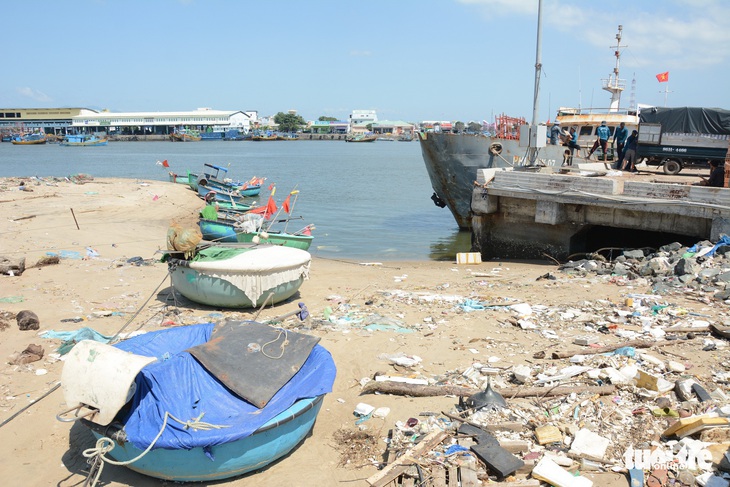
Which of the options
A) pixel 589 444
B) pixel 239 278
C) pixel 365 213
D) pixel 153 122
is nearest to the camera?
pixel 589 444

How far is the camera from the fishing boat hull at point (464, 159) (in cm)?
1827

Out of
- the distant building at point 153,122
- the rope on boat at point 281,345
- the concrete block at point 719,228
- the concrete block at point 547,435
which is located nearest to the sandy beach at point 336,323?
the concrete block at point 547,435

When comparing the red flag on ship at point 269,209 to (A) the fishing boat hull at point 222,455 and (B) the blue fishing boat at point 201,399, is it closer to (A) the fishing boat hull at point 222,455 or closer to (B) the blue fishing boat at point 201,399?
(B) the blue fishing boat at point 201,399

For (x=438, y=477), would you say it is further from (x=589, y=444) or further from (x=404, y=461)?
(x=589, y=444)

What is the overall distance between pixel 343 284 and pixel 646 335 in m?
5.63

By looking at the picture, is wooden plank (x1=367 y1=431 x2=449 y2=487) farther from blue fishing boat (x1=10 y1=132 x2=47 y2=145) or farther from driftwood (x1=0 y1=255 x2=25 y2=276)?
blue fishing boat (x1=10 y1=132 x2=47 y2=145)

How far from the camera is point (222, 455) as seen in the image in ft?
14.4

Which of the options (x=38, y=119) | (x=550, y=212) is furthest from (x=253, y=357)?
(x=38, y=119)

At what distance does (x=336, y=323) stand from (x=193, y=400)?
3.43 metres

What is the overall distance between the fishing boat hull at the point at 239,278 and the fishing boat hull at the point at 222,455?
12.1 feet

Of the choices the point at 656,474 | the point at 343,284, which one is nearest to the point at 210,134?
the point at 343,284

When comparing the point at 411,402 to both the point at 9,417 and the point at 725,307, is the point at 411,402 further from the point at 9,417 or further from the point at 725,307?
the point at 725,307

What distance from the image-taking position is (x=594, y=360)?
623cm

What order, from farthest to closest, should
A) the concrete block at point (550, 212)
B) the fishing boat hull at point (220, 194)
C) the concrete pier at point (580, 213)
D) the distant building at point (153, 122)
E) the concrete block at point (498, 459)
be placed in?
the distant building at point (153, 122) < the fishing boat hull at point (220, 194) < the concrete block at point (550, 212) < the concrete pier at point (580, 213) < the concrete block at point (498, 459)
